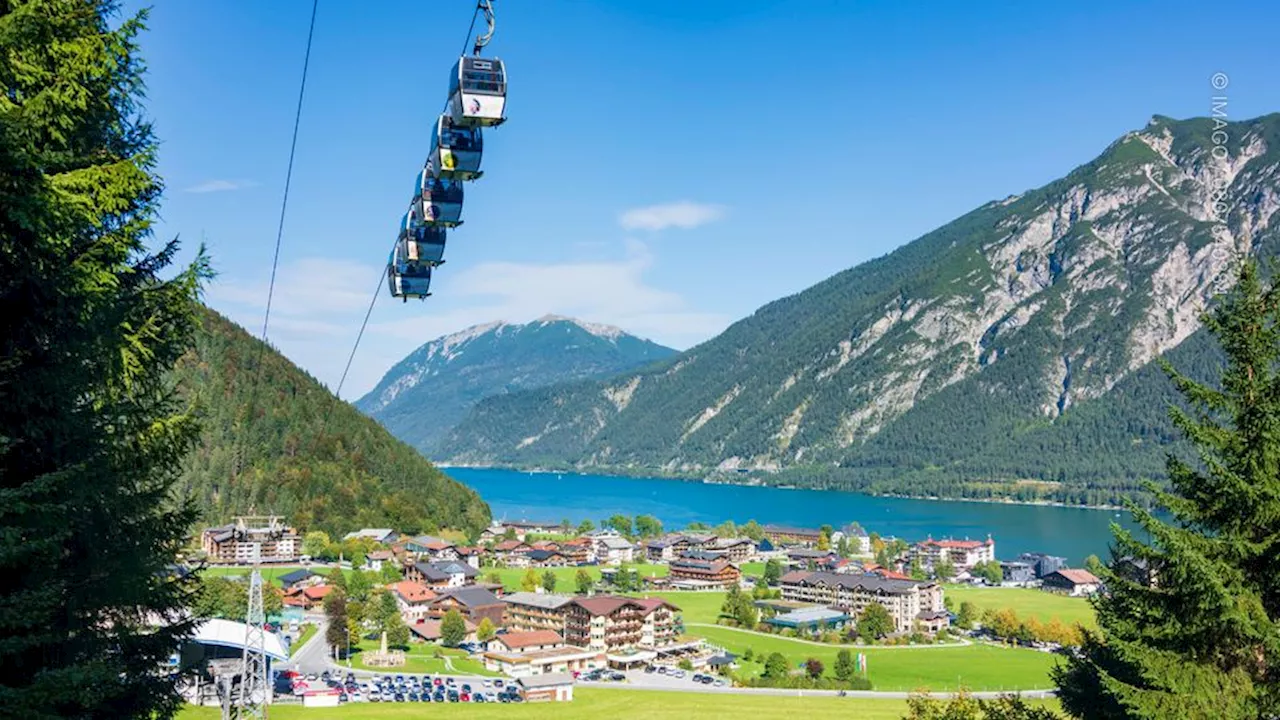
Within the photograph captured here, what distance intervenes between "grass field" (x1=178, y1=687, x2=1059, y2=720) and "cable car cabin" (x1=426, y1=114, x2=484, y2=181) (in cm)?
2318

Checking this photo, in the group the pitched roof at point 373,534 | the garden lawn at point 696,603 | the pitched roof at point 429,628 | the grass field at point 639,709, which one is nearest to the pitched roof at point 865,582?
the garden lawn at point 696,603

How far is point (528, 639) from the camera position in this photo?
56.1 metres

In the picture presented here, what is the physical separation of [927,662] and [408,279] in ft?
148

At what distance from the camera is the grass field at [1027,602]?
238ft

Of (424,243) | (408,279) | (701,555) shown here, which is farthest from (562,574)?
(424,243)

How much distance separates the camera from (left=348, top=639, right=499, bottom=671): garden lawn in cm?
4997

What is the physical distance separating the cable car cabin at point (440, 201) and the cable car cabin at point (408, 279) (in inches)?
89.7

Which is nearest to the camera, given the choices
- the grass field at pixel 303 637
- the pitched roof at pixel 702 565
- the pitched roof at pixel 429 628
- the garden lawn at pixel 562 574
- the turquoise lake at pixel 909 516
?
the grass field at pixel 303 637

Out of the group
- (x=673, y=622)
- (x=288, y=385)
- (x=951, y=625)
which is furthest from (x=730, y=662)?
(x=288, y=385)

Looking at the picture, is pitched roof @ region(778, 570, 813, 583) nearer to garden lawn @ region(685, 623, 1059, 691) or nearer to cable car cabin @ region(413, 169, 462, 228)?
garden lawn @ region(685, 623, 1059, 691)

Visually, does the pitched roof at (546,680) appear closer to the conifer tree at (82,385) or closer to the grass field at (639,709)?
the grass field at (639,709)

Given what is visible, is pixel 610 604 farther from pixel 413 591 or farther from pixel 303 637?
pixel 303 637

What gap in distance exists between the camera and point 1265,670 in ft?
32.4

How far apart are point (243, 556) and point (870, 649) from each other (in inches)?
2328
